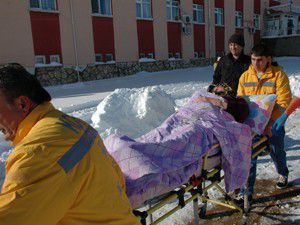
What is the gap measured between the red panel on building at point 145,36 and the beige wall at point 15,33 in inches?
241

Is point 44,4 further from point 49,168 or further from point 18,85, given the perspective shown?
point 49,168

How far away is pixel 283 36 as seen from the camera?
1056 inches

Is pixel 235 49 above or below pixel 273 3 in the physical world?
below

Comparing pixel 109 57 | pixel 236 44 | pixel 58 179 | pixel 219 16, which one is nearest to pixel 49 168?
pixel 58 179

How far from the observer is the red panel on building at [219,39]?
22.3 m

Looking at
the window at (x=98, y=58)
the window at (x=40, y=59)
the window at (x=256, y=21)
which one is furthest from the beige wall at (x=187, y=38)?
the window at (x=40, y=59)

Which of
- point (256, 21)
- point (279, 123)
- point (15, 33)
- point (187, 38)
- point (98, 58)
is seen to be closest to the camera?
point (279, 123)

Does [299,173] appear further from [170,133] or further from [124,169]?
[124,169]

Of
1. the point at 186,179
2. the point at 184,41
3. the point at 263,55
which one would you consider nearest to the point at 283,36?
the point at 184,41

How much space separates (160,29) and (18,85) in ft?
56.9

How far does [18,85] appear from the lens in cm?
125

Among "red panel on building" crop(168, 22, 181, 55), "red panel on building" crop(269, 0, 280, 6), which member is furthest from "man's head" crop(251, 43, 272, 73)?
"red panel on building" crop(269, 0, 280, 6)

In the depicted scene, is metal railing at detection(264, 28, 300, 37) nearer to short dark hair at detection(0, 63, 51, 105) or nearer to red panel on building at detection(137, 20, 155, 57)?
red panel on building at detection(137, 20, 155, 57)

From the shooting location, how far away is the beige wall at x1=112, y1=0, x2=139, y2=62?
51.1 feet
